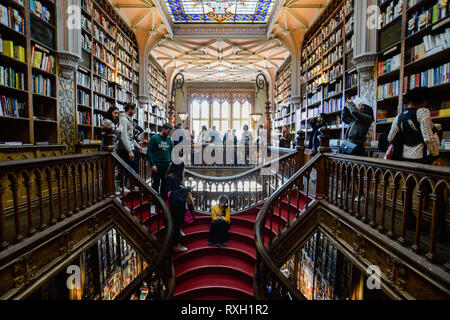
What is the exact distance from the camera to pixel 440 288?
1.39m

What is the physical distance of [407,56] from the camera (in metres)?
3.31

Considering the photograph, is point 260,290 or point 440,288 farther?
point 260,290

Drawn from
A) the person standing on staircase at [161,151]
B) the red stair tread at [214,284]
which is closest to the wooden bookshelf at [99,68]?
the person standing on staircase at [161,151]

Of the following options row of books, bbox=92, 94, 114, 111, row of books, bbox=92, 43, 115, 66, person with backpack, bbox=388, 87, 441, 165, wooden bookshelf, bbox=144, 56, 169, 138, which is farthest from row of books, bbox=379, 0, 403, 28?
wooden bookshelf, bbox=144, 56, 169, 138

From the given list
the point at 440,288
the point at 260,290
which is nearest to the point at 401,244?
the point at 440,288

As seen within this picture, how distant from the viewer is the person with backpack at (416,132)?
6.57ft

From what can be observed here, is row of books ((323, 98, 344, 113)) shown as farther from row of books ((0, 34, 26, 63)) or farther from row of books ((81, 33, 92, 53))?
row of books ((0, 34, 26, 63))

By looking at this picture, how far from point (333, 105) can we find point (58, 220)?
5.82 meters

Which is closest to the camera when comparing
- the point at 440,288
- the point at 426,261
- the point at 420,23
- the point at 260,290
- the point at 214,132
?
the point at 440,288

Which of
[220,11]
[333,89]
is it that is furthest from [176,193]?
[220,11]

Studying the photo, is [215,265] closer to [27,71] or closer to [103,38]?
[27,71]

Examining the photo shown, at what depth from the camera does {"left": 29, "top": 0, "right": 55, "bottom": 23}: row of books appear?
343 cm

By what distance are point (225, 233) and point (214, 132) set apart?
415cm
